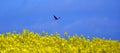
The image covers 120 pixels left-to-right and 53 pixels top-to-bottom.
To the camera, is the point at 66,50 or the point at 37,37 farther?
the point at 37,37

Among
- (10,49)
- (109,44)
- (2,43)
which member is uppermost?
(109,44)

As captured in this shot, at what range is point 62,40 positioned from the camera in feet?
42.6

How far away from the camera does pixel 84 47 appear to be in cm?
1269

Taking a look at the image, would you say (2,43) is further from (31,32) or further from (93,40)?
(93,40)

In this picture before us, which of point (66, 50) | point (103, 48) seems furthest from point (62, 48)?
point (103, 48)

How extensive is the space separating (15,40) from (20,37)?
258 millimetres

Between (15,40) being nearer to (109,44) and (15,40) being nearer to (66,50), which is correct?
(66,50)

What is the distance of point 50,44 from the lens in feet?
41.1

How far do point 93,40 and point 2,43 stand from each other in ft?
12.1

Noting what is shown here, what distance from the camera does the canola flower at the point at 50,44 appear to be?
1101 centimetres

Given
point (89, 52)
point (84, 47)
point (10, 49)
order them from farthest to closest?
point (84, 47) → point (89, 52) → point (10, 49)

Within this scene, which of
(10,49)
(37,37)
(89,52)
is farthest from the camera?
(37,37)

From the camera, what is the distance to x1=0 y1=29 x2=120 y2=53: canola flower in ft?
36.1

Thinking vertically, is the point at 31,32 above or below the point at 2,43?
above
